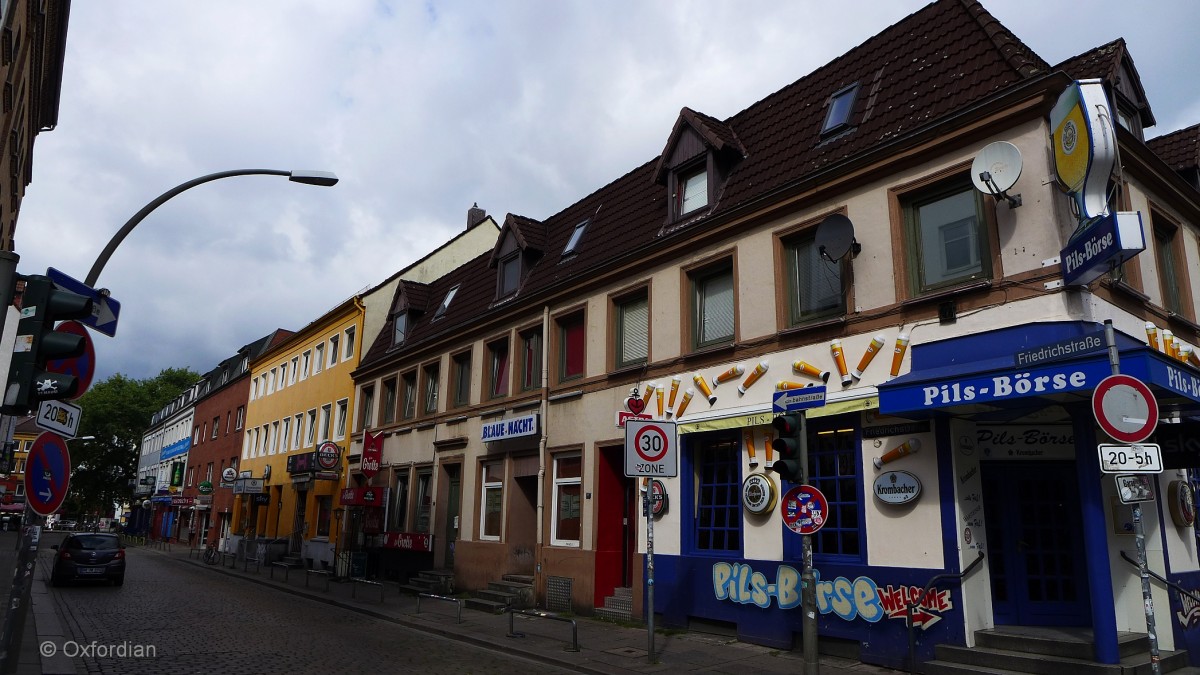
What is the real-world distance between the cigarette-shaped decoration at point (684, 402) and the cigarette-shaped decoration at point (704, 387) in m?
0.17

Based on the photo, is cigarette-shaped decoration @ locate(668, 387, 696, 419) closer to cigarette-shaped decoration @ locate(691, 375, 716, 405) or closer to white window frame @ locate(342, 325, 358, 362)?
cigarette-shaped decoration @ locate(691, 375, 716, 405)

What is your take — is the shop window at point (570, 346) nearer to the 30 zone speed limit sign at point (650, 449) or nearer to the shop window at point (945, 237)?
the 30 zone speed limit sign at point (650, 449)

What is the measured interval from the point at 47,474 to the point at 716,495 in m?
9.63

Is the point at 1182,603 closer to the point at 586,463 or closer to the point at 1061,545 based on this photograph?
the point at 1061,545

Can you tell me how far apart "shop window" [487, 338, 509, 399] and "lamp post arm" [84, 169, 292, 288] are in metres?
10.6

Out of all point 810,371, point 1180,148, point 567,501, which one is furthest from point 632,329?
point 1180,148

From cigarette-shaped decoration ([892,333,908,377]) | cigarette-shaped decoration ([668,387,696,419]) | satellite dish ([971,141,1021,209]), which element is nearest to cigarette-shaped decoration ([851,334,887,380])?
cigarette-shaped decoration ([892,333,908,377])

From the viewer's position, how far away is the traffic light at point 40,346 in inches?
237

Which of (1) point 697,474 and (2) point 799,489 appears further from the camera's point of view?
(1) point 697,474

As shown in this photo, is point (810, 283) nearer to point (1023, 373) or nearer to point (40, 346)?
point (1023, 373)

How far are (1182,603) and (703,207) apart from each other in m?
9.46

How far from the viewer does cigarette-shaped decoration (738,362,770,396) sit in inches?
506

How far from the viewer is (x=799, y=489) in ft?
29.0

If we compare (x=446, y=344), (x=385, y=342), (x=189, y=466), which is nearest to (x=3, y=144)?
(x=446, y=344)
